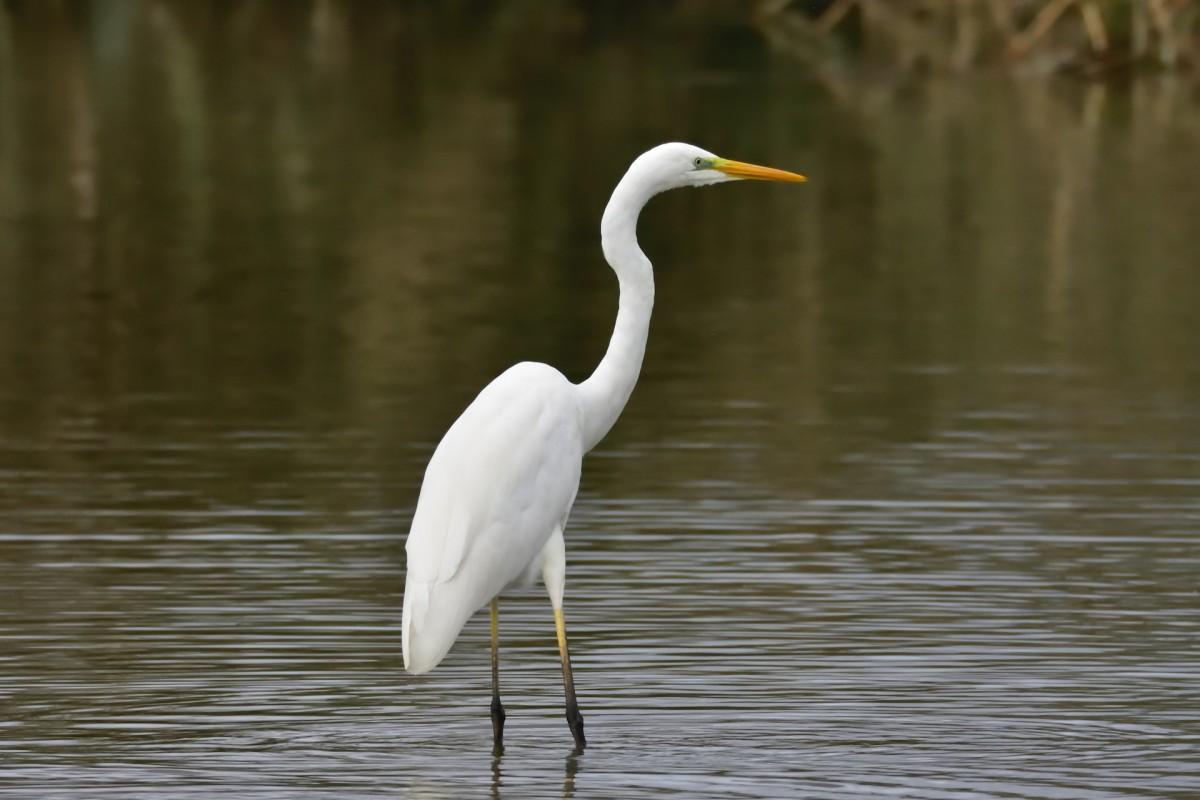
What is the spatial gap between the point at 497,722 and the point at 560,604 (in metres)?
0.41

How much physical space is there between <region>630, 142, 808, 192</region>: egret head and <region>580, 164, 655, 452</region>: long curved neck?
0.15ft

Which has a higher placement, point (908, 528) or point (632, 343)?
point (632, 343)

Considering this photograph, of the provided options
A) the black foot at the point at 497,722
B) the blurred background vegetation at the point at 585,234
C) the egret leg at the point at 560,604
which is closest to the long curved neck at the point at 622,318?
the egret leg at the point at 560,604

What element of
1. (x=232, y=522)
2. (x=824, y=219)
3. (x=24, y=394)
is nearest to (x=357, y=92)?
(x=824, y=219)

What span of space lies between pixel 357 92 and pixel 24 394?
28338 millimetres

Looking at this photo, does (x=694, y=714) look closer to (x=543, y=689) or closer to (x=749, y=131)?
(x=543, y=689)

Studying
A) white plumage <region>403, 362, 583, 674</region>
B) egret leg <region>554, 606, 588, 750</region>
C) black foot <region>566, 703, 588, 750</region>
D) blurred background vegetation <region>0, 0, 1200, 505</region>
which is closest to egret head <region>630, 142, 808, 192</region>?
white plumage <region>403, 362, 583, 674</region>

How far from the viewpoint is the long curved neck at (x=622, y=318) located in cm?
886

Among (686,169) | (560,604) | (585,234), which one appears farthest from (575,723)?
(585,234)

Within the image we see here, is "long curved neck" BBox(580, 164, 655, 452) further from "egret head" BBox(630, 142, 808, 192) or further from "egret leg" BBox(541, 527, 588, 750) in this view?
"egret leg" BBox(541, 527, 588, 750)

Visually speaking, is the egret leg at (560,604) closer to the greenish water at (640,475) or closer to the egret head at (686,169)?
the greenish water at (640,475)

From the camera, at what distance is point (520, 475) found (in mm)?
8484

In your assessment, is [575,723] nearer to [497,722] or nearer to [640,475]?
[497,722]

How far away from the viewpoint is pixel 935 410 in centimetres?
1498
